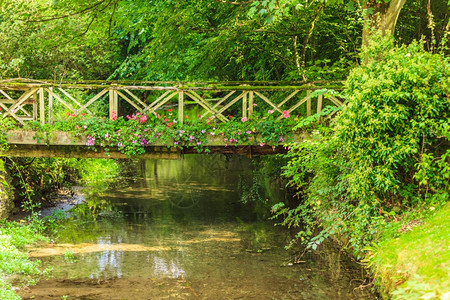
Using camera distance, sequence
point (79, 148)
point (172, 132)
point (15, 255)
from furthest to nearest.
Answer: point (79, 148)
point (172, 132)
point (15, 255)

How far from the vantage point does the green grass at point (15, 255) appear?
5.87 metres

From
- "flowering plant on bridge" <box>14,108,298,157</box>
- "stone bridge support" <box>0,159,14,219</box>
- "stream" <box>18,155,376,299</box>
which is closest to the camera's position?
"stream" <box>18,155,376,299</box>

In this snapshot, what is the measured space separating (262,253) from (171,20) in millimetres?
5431

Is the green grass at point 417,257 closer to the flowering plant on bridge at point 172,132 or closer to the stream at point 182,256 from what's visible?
the stream at point 182,256

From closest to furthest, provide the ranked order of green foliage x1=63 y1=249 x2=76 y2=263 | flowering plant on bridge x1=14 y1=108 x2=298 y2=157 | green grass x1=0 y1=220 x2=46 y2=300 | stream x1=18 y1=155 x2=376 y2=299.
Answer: green grass x1=0 y1=220 x2=46 y2=300
stream x1=18 y1=155 x2=376 y2=299
green foliage x1=63 y1=249 x2=76 y2=263
flowering plant on bridge x1=14 y1=108 x2=298 y2=157

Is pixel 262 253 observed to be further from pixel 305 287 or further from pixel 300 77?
pixel 300 77

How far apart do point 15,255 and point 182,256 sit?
9.19 feet

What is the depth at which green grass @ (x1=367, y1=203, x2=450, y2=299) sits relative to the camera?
12.7ft

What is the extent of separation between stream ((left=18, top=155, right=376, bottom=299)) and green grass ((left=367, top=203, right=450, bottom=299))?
4.82 feet

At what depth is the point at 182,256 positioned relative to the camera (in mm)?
7969

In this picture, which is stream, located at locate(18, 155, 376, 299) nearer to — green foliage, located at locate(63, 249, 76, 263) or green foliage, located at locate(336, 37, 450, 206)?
green foliage, located at locate(63, 249, 76, 263)

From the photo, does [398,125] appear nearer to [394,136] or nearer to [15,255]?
[394,136]

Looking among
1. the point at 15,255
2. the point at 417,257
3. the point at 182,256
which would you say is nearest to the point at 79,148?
the point at 15,255

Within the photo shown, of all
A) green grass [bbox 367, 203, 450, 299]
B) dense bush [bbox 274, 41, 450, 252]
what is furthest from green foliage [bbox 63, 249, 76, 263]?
green grass [bbox 367, 203, 450, 299]
